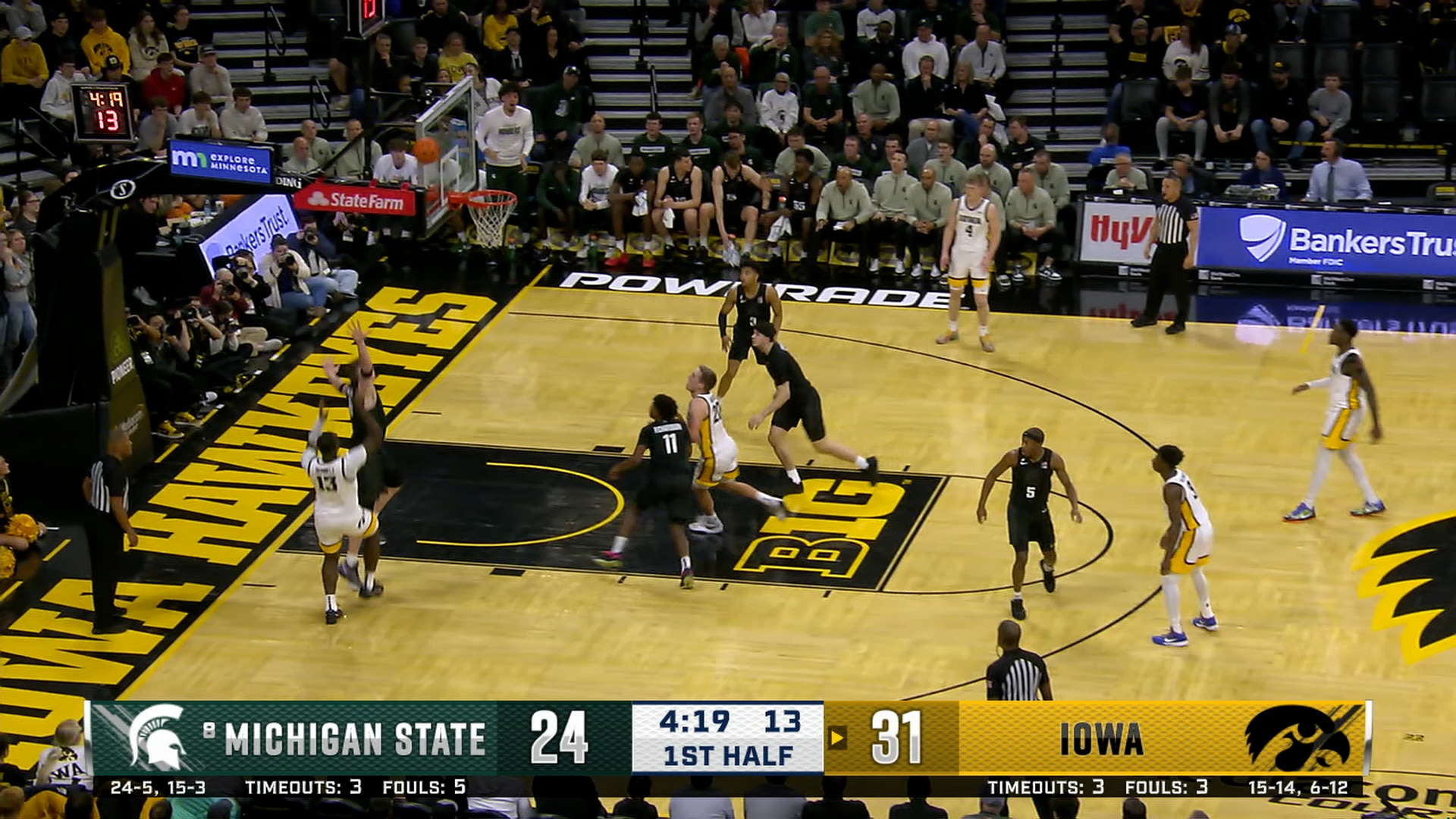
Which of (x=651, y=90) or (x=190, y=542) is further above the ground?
(x=651, y=90)

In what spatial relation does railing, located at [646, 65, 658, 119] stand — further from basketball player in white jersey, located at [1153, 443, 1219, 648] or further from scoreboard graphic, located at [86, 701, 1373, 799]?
scoreboard graphic, located at [86, 701, 1373, 799]

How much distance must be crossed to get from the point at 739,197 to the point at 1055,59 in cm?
599

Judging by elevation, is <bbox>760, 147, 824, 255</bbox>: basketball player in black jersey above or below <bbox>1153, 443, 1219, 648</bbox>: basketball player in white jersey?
above

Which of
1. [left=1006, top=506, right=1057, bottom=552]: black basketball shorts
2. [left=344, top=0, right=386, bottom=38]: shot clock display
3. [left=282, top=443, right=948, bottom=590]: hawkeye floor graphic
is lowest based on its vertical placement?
[left=282, top=443, right=948, bottom=590]: hawkeye floor graphic

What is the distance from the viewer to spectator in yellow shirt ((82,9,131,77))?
28.7 metres

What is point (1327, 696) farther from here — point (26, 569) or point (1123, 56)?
point (1123, 56)

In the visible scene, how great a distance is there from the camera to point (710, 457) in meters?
18.8

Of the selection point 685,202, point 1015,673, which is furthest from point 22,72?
point 1015,673

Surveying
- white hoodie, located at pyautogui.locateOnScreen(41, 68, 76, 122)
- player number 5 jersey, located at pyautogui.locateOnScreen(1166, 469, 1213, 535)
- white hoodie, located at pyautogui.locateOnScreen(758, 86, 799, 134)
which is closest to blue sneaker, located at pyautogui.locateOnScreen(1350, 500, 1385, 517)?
player number 5 jersey, located at pyautogui.locateOnScreen(1166, 469, 1213, 535)

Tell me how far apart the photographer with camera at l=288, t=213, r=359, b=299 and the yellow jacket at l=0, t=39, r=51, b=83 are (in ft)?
16.3

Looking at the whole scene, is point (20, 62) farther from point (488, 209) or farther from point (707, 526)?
point (707, 526)

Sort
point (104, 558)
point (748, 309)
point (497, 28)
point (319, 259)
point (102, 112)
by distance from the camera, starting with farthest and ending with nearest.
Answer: point (497, 28) < point (319, 259) < point (748, 309) < point (102, 112) < point (104, 558)

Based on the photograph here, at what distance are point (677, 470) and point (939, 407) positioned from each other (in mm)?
4740

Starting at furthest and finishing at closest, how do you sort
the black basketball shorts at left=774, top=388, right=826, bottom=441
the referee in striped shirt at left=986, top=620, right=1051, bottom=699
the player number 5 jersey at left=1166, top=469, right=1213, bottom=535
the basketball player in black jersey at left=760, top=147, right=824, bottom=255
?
the basketball player in black jersey at left=760, top=147, right=824, bottom=255
the black basketball shorts at left=774, top=388, right=826, bottom=441
the player number 5 jersey at left=1166, top=469, right=1213, bottom=535
the referee in striped shirt at left=986, top=620, right=1051, bottom=699
